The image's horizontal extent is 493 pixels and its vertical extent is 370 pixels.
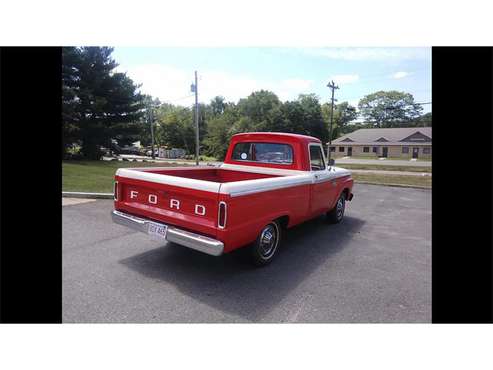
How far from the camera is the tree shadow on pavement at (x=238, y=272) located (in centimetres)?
325

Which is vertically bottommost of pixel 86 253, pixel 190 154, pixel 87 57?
pixel 86 253

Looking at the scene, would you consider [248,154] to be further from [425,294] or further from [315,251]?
[425,294]

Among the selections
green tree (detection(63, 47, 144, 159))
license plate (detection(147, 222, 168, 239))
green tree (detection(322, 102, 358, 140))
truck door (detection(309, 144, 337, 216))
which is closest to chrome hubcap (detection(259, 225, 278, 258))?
truck door (detection(309, 144, 337, 216))

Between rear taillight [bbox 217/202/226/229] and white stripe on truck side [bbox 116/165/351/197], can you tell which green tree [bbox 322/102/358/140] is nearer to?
white stripe on truck side [bbox 116/165/351/197]

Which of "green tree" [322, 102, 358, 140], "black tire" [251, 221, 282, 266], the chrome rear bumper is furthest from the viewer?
"green tree" [322, 102, 358, 140]

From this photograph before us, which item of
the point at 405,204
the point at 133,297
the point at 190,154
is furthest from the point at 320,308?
the point at 190,154

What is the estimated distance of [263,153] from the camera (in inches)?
224

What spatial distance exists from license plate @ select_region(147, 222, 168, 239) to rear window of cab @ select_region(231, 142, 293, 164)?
2574 mm

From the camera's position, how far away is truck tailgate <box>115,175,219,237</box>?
3380 millimetres

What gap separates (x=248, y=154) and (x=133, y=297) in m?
3.48

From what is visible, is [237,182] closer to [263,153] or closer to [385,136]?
[263,153]

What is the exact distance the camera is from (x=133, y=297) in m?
3.23

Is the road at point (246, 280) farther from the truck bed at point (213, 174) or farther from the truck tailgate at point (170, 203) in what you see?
the truck bed at point (213, 174)

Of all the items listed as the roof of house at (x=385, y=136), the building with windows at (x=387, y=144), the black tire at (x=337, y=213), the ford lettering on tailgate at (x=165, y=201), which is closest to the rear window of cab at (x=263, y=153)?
the black tire at (x=337, y=213)
